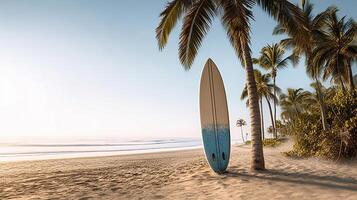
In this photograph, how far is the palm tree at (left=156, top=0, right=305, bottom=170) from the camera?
8.66 meters

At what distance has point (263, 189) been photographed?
269 inches

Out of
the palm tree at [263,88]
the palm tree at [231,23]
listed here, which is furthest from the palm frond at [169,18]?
the palm tree at [263,88]

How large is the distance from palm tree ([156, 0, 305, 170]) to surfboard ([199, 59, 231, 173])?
76cm

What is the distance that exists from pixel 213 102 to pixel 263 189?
138 inches

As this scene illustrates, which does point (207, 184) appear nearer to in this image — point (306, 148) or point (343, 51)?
point (306, 148)

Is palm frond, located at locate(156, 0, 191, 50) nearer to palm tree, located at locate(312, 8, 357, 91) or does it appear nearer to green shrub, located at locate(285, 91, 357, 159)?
green shrub, located at locate(285, 91, 357, 159)

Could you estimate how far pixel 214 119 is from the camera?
9.59m

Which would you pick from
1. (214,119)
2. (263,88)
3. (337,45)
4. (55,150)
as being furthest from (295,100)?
(214,119)

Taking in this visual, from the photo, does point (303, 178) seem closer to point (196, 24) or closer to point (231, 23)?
point (231, 23)

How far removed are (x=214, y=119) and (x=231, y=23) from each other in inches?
113

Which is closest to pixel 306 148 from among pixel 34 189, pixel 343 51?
pixel 34 189

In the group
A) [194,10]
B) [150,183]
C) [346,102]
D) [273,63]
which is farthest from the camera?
[273,63]

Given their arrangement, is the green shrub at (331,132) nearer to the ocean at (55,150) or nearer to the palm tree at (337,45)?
the palm tree at (337,45)

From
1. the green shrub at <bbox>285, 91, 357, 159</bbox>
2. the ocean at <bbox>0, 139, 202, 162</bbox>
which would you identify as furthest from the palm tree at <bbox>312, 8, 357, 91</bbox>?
the ocean at <bbox>0, 139, 202, 162</bbox>
